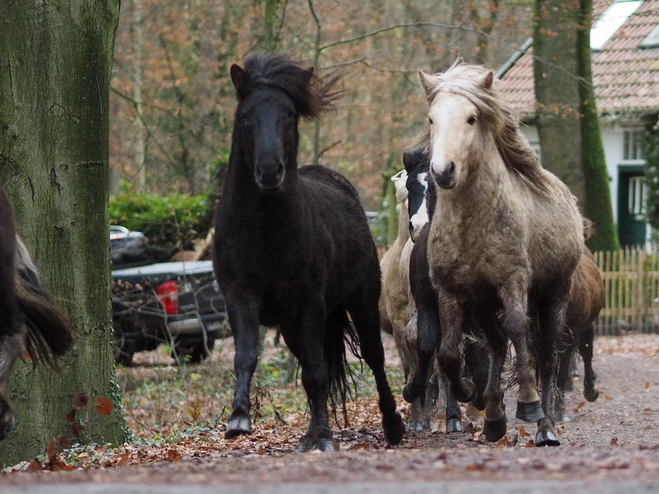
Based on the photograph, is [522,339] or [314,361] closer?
[522,339]

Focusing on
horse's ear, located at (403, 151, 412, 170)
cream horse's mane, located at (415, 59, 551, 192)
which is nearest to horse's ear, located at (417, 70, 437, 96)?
cream horse's mane, located at (415, 59, 551, 192)

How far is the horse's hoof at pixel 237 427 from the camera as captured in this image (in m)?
6.66

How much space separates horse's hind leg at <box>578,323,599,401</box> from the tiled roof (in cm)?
1461

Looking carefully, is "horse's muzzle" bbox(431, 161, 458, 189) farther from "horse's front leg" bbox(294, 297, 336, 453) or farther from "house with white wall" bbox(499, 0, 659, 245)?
"house with white wall" bbox(499, 0, 659, 245)

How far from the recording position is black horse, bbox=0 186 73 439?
22.5 ft

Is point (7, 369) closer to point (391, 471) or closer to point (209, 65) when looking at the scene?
point (391, 471)

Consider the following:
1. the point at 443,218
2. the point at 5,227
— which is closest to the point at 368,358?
the point at 443,218

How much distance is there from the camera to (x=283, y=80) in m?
7.58

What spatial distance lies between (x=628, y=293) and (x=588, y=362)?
1157 cm

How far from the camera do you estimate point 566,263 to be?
809cm

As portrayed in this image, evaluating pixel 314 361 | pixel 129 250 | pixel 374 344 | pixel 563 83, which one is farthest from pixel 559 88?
pixel 314 361

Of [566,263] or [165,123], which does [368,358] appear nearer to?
[566,263]

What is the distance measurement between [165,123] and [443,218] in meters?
22.8

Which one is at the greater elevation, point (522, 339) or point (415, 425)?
point (522, 339)
